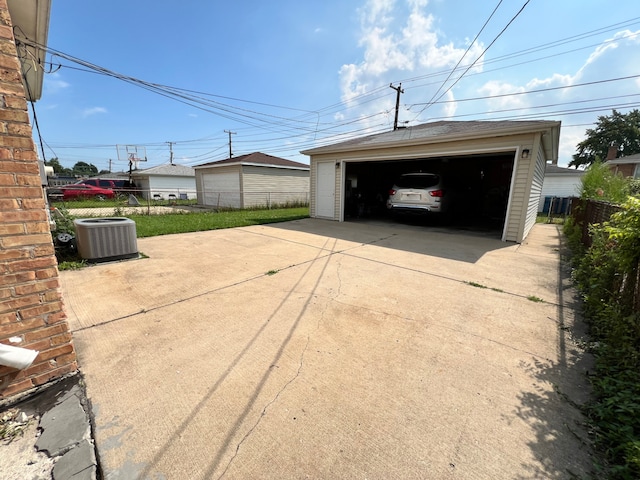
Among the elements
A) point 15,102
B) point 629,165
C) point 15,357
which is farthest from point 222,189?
point 629,165

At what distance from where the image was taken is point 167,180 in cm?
2703

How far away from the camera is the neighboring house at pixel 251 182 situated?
15.3 m

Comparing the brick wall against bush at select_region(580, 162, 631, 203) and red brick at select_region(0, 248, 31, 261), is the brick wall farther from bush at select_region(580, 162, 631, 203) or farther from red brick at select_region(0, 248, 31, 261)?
bush at select_region(580, 162, 631, 203)

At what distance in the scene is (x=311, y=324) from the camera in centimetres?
264

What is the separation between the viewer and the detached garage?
636cm

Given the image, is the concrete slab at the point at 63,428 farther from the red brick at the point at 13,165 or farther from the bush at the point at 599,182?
the bush at the point at 599,182

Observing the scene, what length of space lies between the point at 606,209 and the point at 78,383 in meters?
6.98

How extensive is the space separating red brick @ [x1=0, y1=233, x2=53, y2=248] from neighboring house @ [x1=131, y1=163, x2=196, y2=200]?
2644cm

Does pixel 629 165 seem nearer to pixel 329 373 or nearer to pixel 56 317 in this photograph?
pixel 329 373

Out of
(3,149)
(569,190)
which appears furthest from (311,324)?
(569,190)

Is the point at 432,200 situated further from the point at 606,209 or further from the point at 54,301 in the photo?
the point at 54,301

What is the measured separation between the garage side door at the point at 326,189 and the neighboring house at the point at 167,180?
19587 millimetres

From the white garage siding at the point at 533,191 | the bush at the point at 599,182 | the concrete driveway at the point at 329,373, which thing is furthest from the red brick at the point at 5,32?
the bush at the point at 599,182

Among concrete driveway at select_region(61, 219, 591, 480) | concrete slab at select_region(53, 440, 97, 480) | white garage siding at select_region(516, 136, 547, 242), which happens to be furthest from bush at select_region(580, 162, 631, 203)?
concrete slab at select_region(53, 440, 97, 480)
